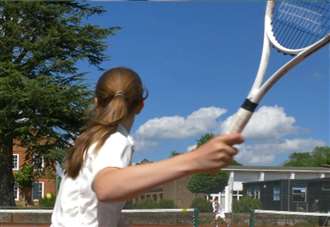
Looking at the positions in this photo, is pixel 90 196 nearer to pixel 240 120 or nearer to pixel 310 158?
pixel 240 120

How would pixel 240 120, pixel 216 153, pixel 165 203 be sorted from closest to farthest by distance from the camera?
pixel 216 153, pixel 240 120, pixel 165 203

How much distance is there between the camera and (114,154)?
220 centimetres

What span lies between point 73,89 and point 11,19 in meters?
4.13

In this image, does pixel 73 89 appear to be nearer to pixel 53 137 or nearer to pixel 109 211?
pixel 53 137

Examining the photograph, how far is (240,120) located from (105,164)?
0.38m

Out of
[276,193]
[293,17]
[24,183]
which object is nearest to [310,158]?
[24,183]

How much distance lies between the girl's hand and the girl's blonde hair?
43 centimetres

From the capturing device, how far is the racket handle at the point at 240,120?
6.98 feet

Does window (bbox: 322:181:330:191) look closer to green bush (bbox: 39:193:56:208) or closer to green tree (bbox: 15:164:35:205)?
green bush (bbox: 39:193:56:208)

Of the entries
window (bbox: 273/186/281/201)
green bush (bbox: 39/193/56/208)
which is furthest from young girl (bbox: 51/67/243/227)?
green bush (bbox: 39/193/56/208)

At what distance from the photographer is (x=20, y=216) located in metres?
18.3

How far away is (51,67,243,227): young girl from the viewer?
6.69 ft

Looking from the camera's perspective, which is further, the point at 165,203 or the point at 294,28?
the point at 165,203

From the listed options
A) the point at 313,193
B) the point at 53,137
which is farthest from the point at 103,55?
the point at 313,193
